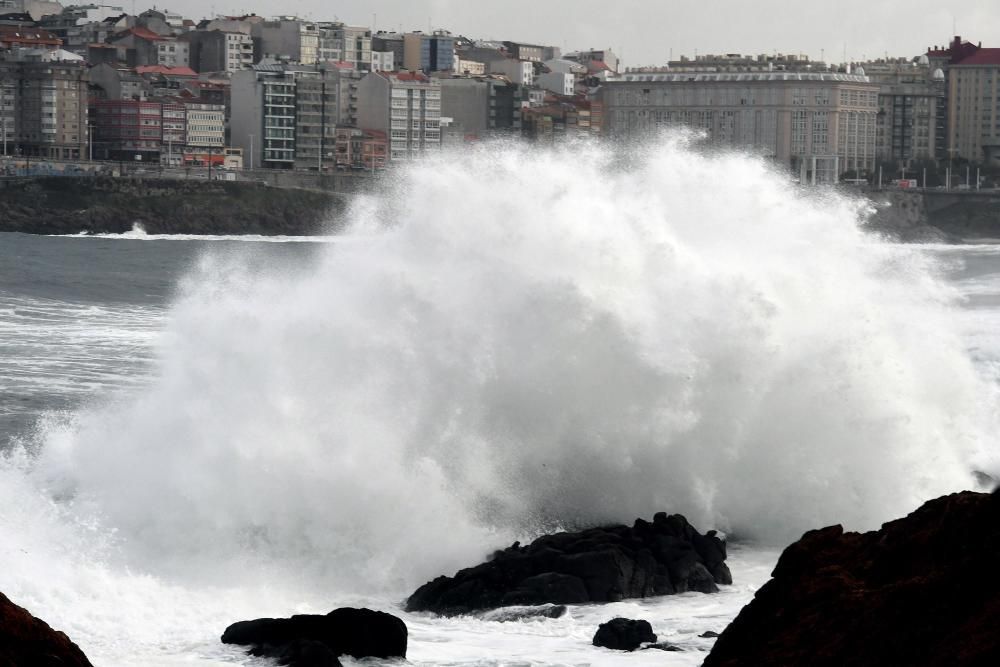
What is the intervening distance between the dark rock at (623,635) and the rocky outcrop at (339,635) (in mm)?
1239

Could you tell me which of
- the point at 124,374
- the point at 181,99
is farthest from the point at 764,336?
the point at 181,99

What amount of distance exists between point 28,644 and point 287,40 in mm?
138129

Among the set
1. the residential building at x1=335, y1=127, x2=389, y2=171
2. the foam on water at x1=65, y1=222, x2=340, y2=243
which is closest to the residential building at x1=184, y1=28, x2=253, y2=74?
the residential building at x1=335, y1=127, x2=389, y2=171

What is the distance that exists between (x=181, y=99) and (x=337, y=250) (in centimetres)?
10438

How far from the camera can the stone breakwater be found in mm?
99750

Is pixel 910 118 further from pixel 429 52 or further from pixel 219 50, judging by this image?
pixel 219 50

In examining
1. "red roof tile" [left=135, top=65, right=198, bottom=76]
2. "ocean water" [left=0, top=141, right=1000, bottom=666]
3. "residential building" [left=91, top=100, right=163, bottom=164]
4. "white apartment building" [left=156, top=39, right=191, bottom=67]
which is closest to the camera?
"ocean water" [left=0, top=141, right=1000, bottom=666]

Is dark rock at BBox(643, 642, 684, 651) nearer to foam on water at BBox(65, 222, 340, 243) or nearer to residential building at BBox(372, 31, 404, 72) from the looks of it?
foam on water at BBox(65, 222, 340, 243)

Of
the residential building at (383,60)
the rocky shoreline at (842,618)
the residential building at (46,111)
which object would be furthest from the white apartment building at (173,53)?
the rocky shoreline at (842,618)

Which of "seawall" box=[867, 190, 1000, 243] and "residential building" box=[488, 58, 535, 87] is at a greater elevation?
"residential building" box=[488, 58, 535, 87]

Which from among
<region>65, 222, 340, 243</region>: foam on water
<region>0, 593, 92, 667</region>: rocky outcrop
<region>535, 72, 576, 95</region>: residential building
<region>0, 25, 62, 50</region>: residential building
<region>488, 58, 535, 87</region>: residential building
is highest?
<region>0, 25, 62, 50</region>: residential building

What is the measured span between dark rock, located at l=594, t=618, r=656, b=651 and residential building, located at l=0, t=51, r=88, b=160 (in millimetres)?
108887

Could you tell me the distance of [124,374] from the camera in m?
28.0

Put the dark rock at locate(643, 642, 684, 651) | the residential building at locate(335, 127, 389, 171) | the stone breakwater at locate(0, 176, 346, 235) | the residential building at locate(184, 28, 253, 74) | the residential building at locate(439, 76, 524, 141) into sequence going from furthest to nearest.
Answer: the residential building at locate(184, 28, 253, 74)
the residential building at locate(439, 76, 524, 141)
the residential building at locate(335, 127, 389, 171)
the stone breakwater at locate(0, 176, 346, 235)
the dark rock at locate(643, 642, 684, 651)
